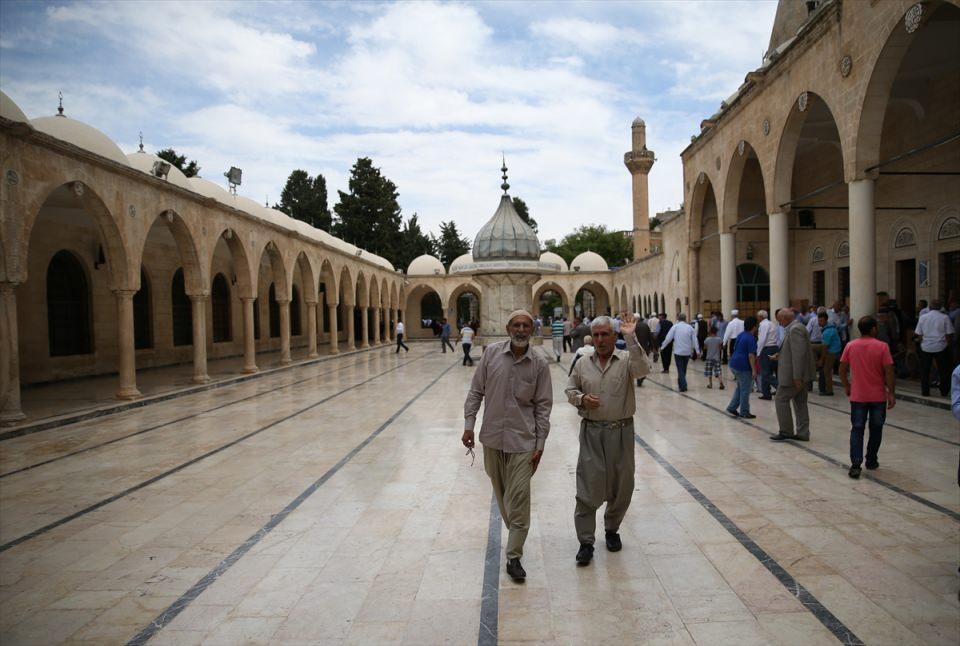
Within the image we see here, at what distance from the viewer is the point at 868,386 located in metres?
5.33

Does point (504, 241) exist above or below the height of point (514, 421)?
above

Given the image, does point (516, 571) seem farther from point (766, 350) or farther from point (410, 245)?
point (410, 245)

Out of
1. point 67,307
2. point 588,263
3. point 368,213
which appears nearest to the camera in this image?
point 67,307

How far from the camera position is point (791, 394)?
680 centimetres

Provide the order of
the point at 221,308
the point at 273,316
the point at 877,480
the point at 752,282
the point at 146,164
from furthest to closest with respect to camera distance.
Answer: the point at 273,316, the point at 221,308, the point at 752,282, the point at 146,164, the point at 877,480

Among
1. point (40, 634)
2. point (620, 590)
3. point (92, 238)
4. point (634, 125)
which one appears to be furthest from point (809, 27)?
point (634, 125)

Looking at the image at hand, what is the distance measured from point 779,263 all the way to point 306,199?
46.2m

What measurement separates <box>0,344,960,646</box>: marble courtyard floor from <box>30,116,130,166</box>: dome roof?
275 inches

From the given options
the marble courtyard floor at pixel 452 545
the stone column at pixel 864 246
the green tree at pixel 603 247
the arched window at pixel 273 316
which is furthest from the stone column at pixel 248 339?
the green tree at pixel 603 247

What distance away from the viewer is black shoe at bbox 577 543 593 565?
12.3 ft

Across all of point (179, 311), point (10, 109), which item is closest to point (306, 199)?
point (179, 311)

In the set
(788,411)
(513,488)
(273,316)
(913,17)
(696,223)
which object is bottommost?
(788,411)

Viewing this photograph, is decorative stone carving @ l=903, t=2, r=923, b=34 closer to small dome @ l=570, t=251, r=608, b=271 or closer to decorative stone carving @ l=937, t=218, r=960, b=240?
decorative stone carving @ l=937, t=218, r=960, b=240

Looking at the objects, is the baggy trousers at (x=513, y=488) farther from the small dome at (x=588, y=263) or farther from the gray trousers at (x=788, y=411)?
the small dome at (x=588, y=263)
